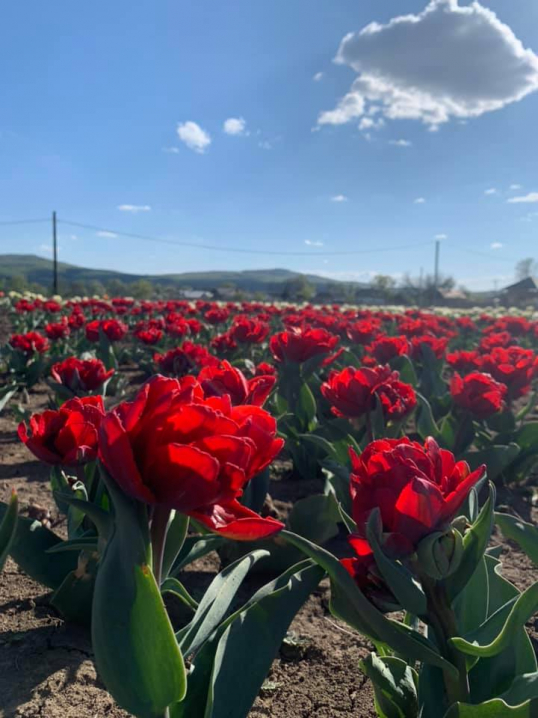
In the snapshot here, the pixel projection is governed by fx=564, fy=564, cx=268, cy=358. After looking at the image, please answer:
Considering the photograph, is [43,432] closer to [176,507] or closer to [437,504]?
[176,507]

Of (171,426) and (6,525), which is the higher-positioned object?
(171,426)

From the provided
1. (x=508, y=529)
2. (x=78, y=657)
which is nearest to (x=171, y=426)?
(x=508, y=529)

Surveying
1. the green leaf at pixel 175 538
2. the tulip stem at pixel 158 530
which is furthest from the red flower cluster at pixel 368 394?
the tulip stem at pixel 158 530

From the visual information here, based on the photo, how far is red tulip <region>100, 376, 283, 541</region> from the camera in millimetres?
899

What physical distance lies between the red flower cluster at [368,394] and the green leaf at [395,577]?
68.0 inches

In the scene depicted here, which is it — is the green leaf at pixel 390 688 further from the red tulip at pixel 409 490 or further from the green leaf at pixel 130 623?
the green leaf at pixel 130 623

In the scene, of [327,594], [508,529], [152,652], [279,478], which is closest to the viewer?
[152,652]

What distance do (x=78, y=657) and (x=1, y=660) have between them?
0.85 feet

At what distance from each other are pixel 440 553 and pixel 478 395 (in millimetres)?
2689

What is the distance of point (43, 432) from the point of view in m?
1.74

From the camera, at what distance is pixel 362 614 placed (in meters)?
1.14

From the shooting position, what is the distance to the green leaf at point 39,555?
79.3 inches

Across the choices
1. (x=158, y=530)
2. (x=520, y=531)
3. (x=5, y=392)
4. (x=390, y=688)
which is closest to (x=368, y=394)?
(x=520, y=531)

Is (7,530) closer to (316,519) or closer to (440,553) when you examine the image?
(440,553)
